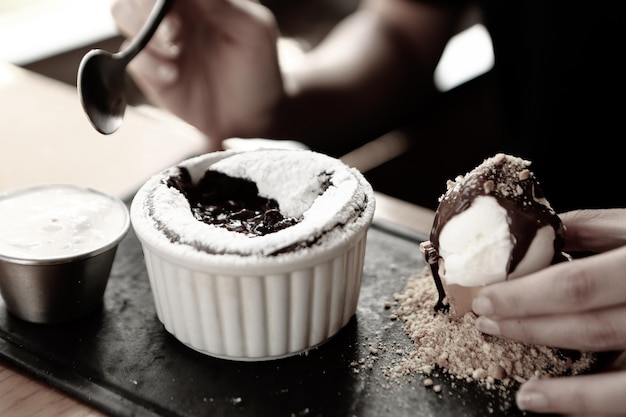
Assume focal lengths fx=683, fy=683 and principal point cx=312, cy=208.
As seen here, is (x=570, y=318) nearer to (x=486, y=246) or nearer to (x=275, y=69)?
(x=486, y=246)

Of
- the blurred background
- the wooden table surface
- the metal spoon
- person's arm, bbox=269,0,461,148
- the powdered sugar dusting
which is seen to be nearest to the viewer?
the powdered sugar dusting

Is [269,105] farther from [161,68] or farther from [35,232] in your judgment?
[35,232]

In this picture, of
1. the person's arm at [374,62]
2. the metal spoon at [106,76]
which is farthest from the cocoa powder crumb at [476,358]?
the person's arm at [374,62]

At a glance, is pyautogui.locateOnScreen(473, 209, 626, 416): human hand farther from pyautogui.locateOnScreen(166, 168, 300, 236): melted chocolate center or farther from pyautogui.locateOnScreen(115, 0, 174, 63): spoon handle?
pyautogui.locateOnScreen(115, 0, 174, 63): spoon handle

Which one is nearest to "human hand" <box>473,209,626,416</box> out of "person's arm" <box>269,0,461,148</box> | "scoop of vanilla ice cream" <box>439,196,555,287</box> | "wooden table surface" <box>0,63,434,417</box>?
"scoop of vanilla ice cream" <box>439,196,555,287</box>

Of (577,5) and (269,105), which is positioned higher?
(577,5)

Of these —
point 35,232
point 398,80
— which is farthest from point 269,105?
point 35,232
